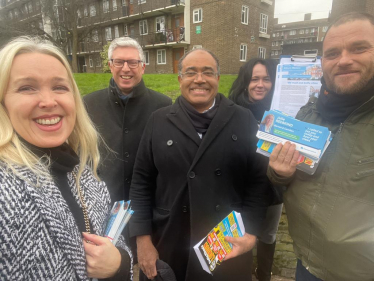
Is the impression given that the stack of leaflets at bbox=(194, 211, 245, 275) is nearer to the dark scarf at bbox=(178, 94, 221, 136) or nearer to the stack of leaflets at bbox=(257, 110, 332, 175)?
the stack of leaflets at bbox=(257, 110, 332, 175)

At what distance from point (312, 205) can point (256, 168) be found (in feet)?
1.72

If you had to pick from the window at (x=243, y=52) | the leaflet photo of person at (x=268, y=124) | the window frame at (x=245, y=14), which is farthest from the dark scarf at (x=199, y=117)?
the window frame at (x=245, y=14)

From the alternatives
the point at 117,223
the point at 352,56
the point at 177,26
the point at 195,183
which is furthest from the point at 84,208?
the point at 177,26

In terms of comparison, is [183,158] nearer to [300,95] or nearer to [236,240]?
[236,240]

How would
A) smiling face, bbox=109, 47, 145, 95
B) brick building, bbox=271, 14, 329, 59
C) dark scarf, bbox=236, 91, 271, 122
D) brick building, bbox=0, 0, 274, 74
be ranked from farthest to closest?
brick building, bbox=271, 14, 329, 59 < brick building, bbox=0, 0, 274, 74 < dark scarf, bbox=236, 91, 271, 122 < smiling face, bbox=109, 47, 145, 95

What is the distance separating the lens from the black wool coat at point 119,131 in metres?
2.59

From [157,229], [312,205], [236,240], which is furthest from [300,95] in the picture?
[157,229]

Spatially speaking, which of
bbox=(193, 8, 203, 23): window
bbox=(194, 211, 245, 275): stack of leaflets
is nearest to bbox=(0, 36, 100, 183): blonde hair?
bbox=(194, 211, 245, 275): stack of leaflets

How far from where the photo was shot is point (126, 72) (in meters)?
2.69

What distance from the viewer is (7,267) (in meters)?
0.90

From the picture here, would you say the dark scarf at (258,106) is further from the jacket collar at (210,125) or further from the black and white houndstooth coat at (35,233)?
the black and white houndstooth coat at (35,233)

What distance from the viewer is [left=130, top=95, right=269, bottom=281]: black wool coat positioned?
5.90 feet

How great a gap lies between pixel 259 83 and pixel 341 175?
1.75m

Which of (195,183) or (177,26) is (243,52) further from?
(195,183)
